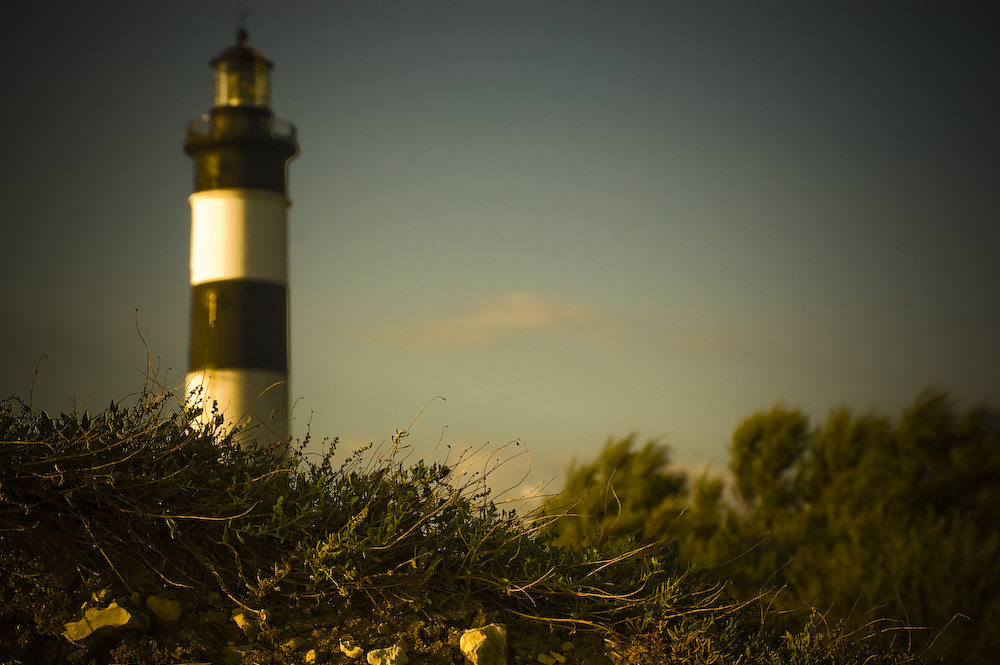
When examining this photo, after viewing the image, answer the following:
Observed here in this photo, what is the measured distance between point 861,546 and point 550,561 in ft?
51.6

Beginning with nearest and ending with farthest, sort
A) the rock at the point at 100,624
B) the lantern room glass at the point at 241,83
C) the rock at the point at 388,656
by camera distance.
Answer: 1. the rock at the point at 100,624
2. the rock at the point at 388,656
3. the lantern room glass at the point at 241,83

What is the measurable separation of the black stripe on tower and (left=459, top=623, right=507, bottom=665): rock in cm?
1451

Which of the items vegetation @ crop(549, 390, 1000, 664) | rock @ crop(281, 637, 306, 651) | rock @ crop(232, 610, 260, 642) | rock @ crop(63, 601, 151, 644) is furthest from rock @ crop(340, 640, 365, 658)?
vegetation @ crop(549, 390, 1000, 664)

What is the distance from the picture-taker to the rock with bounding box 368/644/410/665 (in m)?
3.38

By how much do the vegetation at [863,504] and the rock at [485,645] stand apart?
38.9 ft

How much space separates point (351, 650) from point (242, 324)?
15.1 m

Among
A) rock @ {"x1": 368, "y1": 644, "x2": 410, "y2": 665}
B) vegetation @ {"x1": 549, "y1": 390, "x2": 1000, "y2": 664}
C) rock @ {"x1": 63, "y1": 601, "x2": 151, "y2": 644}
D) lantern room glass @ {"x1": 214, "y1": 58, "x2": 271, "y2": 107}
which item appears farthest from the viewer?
lantern room glass @ {"x1": 214, "y1": 58, "x2": 271, "y2": 107}

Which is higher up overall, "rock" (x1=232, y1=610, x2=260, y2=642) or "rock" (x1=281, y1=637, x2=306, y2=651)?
"rock" (x1=232, y1=610, x2=260, y2=642)

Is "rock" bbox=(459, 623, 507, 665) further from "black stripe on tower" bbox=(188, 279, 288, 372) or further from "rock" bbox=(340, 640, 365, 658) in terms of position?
"black stripe on tower" bbox=(188, 279, 288, 372)

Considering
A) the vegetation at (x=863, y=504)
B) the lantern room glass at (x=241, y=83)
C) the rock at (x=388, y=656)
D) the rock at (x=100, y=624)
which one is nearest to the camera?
the rock at (x=100, y=624)

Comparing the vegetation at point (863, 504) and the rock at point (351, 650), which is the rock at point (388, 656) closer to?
the rock at point (351, 650)

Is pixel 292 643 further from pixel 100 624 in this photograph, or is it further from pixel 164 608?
pixel 100 624

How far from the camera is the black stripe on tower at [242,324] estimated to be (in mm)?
17516

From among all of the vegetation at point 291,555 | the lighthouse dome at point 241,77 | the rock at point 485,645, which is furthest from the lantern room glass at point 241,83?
the rock at point 485,645
